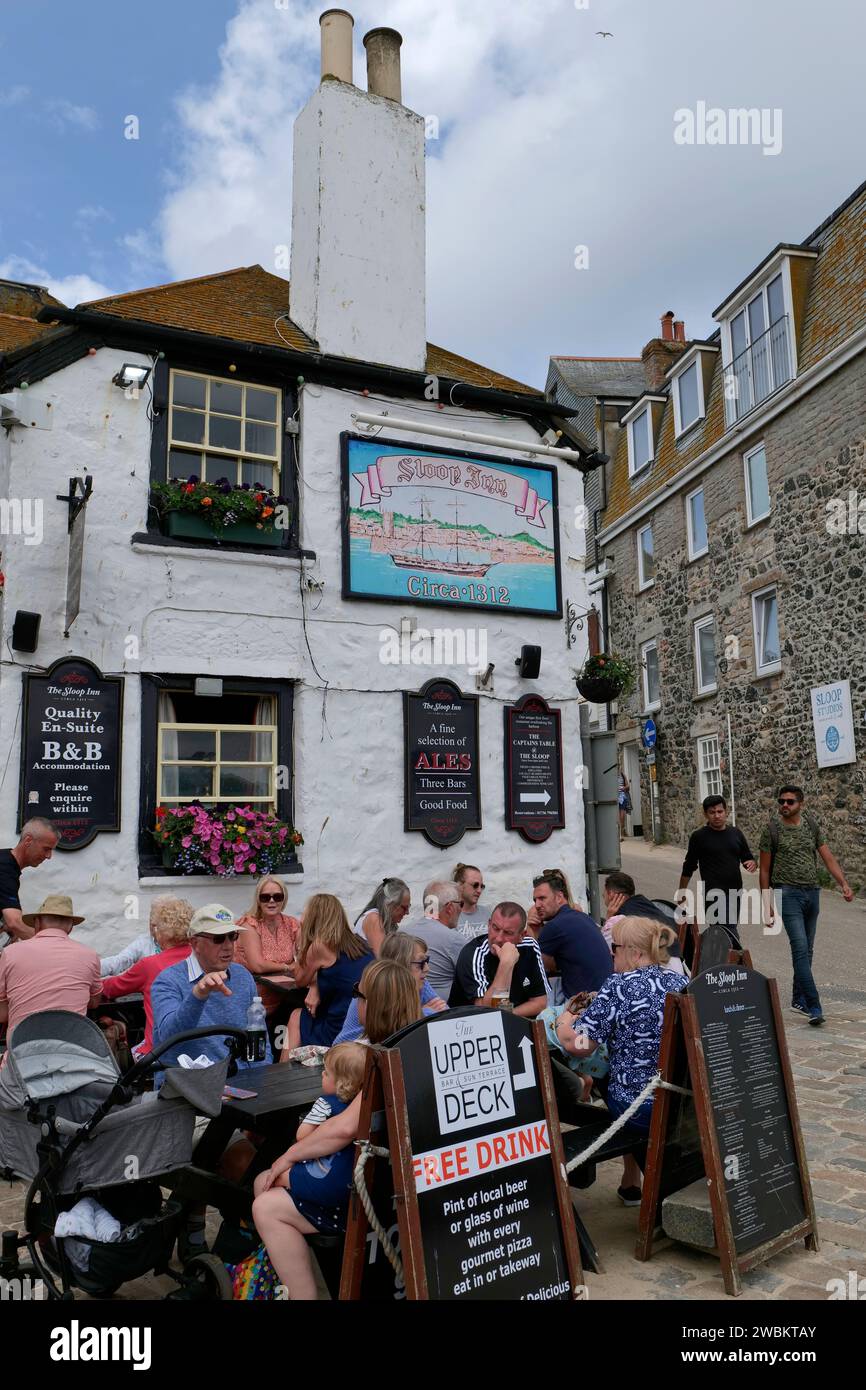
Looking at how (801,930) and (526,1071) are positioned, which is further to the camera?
(801,930)

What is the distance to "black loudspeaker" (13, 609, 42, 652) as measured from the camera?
7836 mm

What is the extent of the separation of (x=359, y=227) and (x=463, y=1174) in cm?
938

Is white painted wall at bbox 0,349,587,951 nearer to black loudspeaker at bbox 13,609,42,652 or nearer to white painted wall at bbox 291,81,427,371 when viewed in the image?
black loudspeaker at bbox 13,609,42,652

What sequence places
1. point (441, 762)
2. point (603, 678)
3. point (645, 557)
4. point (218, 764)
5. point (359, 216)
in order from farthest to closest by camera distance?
point (645, 557)
point (603, 678)
point (359, 216)
point (441, 762)
point (218, 764)

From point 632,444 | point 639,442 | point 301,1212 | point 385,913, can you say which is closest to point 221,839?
point 385,913

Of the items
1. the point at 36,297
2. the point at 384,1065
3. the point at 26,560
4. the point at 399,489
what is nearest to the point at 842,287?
the point at 399,489

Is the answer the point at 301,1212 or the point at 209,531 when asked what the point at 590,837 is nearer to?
the point at 209,531

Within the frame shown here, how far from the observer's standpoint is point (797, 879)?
327 inches

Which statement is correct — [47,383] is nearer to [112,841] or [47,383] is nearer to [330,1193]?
[112,841]

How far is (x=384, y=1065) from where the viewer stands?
3053mm

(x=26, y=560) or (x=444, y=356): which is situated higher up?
(x=444, y=356)

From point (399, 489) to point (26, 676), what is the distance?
155 inches

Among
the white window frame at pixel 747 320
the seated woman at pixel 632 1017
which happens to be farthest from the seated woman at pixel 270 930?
the white window frame at pixel 747 320

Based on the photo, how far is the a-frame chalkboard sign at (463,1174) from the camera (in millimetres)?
3014
